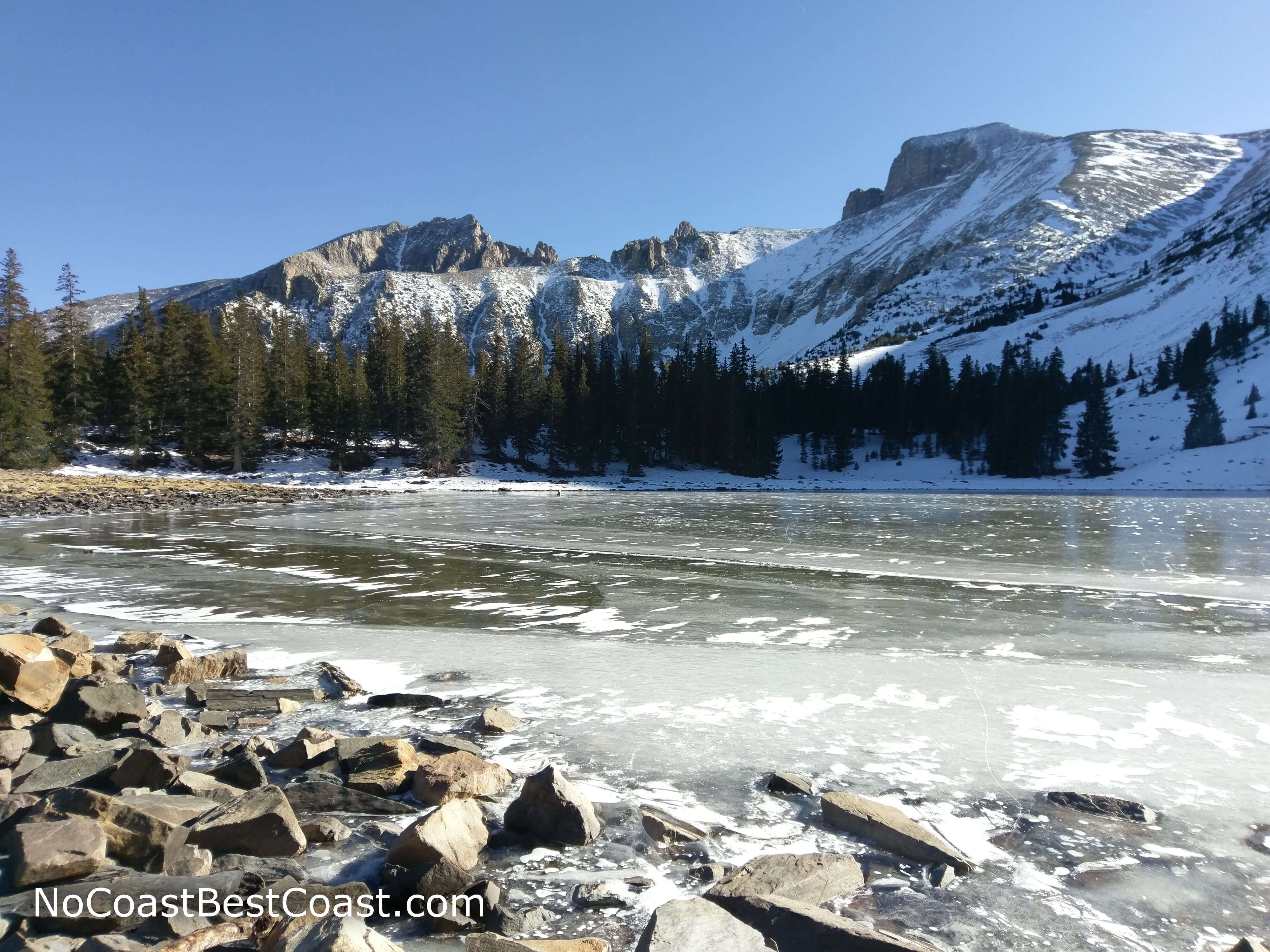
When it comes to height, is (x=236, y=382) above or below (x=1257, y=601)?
above

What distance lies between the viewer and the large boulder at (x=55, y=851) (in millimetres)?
2781

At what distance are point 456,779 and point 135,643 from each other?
5.33 m

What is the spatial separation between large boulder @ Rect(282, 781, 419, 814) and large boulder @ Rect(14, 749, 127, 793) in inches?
41.9

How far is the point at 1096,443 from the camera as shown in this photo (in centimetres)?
6412

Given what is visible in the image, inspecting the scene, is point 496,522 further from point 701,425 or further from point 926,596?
point 701,425

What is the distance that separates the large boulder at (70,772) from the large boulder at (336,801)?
3.49 ft

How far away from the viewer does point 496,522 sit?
23.5 m

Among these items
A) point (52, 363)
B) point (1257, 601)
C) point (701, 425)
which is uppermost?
point (52, 363)

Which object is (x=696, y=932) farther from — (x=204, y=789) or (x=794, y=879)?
(x=204, y=789)

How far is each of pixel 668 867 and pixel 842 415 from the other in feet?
238

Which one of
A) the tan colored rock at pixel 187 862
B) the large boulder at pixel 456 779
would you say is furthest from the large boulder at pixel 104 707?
the large boulder at pixel 456 779

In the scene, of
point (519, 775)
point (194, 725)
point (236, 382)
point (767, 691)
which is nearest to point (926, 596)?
point (767, 691)

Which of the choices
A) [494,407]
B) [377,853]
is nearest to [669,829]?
[377,853]

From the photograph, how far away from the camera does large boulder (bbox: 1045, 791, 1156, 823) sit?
3.67 meters
